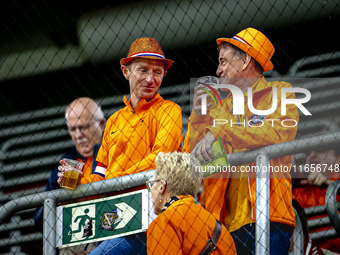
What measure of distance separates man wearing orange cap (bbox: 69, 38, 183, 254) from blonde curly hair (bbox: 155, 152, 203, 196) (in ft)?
1.47

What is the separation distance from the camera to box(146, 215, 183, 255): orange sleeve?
7.05ft

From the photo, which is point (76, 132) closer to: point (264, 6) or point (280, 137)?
point (280, 137)

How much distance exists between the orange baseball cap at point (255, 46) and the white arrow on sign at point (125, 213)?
113 cm

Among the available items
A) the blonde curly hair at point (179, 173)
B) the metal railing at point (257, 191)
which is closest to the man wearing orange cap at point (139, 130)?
the metal railing at point (257, 191)

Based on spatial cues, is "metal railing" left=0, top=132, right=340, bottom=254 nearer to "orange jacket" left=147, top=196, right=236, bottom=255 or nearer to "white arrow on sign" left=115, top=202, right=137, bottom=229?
"white arrow on sign" left=115, top=202, right=137, bottom=229

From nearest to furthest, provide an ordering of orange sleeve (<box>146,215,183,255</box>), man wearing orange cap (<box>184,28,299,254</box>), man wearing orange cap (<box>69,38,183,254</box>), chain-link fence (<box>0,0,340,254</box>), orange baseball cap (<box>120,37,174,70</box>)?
orange sleeve (<box>146,215,183,255</box>) < man wearing orange cap (<box>184,28,299,254</box>) < man wearing orange cap (<box>69,38,183,254</box>) < chain-link fence (<box>0,0,340,254</box>) < orange baseball cap (<box>120,37,174,70</box>)

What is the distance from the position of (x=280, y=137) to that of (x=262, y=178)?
0.30 m

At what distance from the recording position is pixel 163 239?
215 cm

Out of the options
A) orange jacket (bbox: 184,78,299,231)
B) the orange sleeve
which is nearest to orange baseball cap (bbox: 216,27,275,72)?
orange jacket (bbox: 184,78,299,231)

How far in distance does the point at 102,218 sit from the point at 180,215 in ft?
2.28

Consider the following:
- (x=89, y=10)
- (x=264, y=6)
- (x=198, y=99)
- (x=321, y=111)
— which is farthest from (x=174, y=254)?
(x=89, y=10)

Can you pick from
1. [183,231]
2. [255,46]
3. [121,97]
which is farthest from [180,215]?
[121,97]

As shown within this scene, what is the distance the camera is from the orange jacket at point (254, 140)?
8.52 feet

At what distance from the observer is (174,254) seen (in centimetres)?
216
